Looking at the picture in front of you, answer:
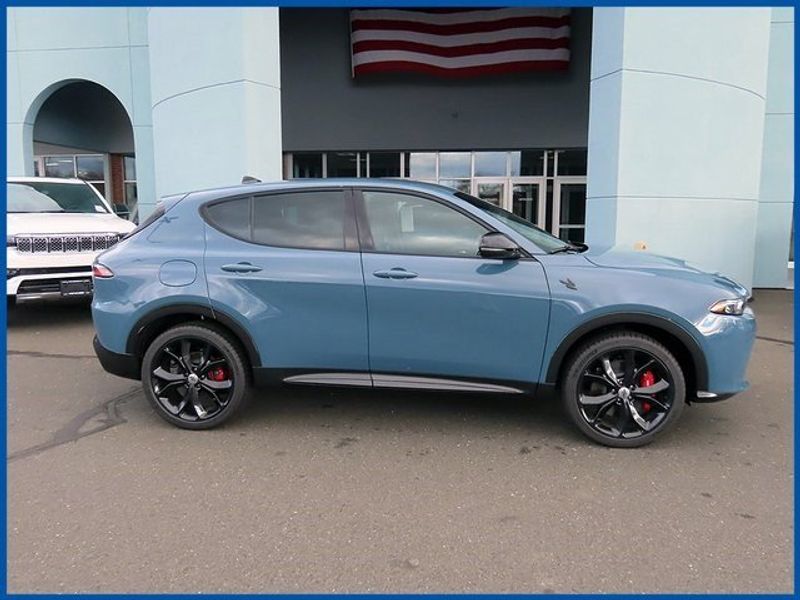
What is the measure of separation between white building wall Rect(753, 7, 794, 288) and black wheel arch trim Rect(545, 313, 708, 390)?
28.1 feet

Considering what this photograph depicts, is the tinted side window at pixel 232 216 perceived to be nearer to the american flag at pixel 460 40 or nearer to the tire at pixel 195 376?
the tire at pixel 195 376

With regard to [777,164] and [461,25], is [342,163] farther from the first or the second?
[777,164]

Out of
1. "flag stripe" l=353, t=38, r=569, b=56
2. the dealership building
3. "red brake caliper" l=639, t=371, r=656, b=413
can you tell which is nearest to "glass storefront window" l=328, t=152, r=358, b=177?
the dealership building

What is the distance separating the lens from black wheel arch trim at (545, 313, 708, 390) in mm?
3811

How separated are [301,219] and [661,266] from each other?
8.06 feet

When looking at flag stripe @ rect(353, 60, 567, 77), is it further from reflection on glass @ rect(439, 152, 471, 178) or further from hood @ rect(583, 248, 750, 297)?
hood @ rect(583, 248, 750, 297)

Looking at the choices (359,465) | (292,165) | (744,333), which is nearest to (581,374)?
(744,333)

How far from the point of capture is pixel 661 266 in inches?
158

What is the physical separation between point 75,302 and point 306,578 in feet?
28.9

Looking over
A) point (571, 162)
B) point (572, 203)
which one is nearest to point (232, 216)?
point (571, 162)

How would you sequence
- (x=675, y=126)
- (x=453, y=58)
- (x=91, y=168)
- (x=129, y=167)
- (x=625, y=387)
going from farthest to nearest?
(x=129, y=167), (x=91, y=168), (x=453, y=58), (x=675, y=126), (x=625, y=387)

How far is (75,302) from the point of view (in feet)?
32.6

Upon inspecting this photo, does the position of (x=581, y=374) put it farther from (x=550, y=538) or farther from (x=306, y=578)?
(x=306, y=578)

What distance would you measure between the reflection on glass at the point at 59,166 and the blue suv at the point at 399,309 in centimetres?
1867
